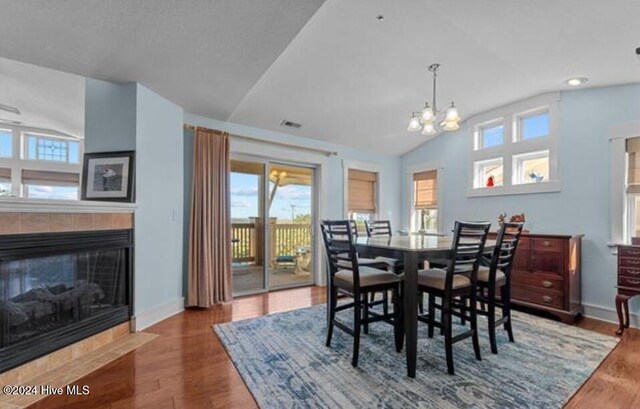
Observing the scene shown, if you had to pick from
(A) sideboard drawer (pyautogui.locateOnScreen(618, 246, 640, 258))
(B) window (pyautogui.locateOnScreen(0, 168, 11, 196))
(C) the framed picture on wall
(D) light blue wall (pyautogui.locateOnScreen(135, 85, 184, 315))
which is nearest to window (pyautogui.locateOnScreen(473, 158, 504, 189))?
(A) sideboard drawer (pyautogui.locateOnScreen(618, 246, 640, 258))

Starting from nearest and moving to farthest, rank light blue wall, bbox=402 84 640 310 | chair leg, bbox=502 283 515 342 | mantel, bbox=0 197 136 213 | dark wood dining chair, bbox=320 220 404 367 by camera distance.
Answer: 1. mantel, bbox=0 197 136 213
2. dark wood dining chair, bbox=320 220 404 367
3. chair leg, bbox=502 283 515 342
4. light blue wall, bbox=402 84 640 310

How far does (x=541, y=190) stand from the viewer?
13.4 feet

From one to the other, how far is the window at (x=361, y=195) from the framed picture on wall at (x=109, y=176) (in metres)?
3.44

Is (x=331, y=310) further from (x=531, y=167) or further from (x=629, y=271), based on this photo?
(x=531, y=167)

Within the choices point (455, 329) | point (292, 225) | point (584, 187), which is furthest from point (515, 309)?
point (292, 225)

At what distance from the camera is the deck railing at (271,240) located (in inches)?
181

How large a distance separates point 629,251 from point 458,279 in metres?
1.98

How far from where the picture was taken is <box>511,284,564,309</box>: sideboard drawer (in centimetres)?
344

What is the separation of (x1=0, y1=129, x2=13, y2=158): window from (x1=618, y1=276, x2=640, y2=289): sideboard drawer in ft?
30.5

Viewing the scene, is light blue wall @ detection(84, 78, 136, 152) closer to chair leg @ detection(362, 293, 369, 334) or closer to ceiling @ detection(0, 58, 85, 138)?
ceiling @ detection(0, 58, 85, 138)

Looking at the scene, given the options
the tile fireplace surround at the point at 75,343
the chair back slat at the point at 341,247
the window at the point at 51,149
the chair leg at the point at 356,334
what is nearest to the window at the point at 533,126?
the chair back slat at the point at 341,247

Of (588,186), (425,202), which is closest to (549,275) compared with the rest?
(588,186)

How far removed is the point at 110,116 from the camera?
318 centimetres

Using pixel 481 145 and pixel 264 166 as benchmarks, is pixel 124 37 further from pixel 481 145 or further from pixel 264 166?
pixel 481 145
